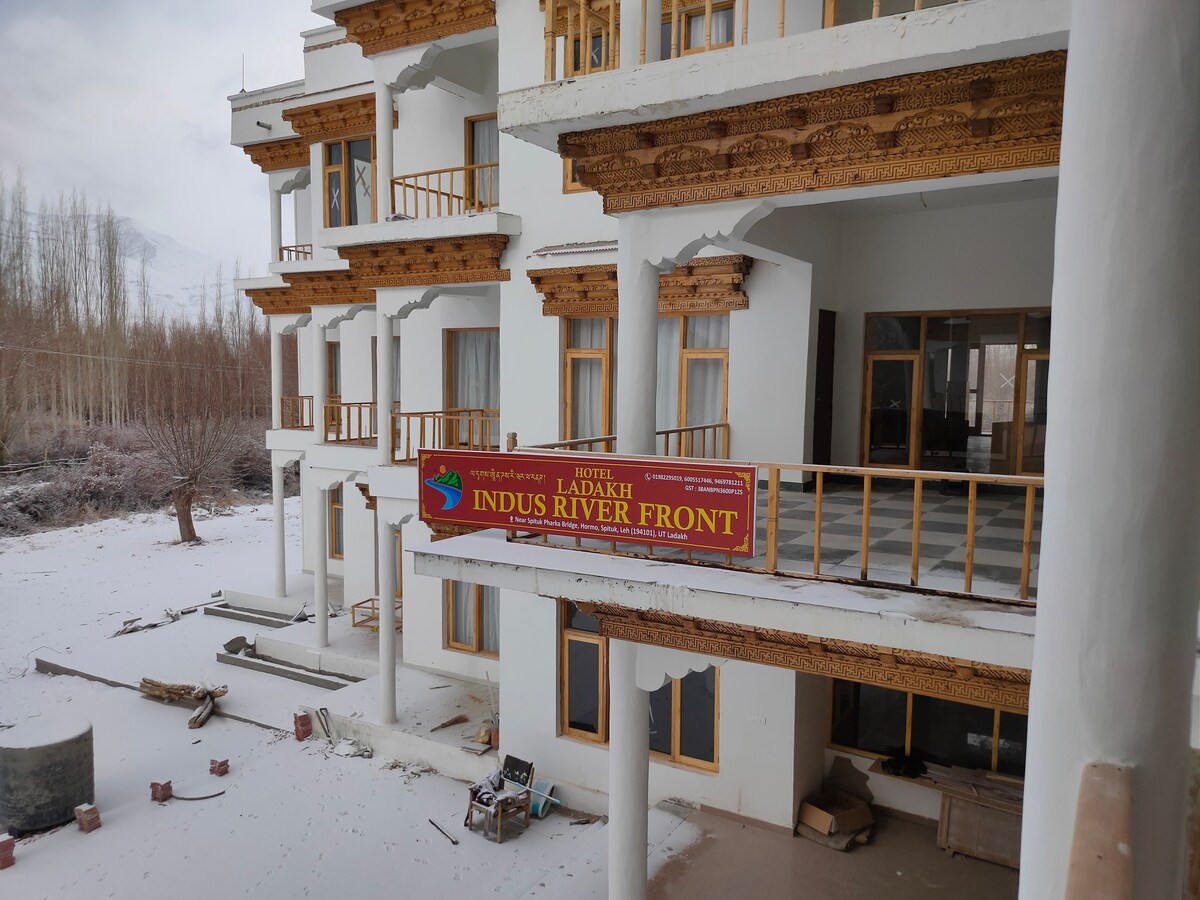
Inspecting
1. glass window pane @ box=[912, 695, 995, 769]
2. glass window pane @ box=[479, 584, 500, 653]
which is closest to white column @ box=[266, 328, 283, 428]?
glass window pane @ box=[479, 584, 500, 653]

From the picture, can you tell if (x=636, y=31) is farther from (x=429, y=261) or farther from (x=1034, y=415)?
(x=1034, y=415)

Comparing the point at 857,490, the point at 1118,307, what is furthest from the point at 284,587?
the point at 1118,307

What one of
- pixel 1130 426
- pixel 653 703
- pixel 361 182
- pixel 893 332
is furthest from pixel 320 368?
pixel 1130 426

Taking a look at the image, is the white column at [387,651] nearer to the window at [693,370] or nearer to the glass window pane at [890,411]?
the window at [693,370]

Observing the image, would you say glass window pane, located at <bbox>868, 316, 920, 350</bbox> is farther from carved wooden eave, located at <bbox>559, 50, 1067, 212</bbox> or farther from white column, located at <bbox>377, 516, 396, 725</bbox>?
white column, located at <bbox>377, 516, 396, 725</bbox>

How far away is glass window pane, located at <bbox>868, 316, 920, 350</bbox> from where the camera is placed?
8664mm

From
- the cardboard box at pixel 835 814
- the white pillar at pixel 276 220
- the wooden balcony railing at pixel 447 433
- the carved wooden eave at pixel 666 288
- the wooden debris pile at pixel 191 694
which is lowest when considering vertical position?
the wooden debris pile at pixel 191 694

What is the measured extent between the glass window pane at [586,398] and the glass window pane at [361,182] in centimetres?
620

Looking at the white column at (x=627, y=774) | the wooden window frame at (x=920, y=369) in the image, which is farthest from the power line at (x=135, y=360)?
the white column at (x=627, y=774)

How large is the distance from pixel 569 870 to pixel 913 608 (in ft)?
14.9

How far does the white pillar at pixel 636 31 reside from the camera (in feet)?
16.9

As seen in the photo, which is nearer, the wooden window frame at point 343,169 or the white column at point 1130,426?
the white column at point 1130,426

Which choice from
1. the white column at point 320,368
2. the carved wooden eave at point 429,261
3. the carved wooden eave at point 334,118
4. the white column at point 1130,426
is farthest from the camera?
the carved wooden eave at point 334,118

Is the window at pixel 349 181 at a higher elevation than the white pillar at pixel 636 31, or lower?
higher
